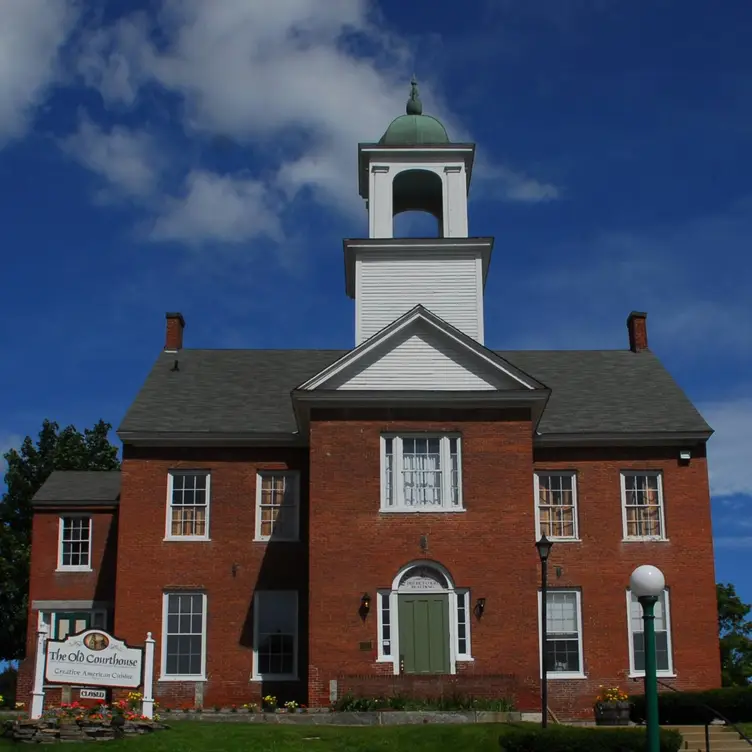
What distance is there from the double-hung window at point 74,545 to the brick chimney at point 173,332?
7018 millimetres

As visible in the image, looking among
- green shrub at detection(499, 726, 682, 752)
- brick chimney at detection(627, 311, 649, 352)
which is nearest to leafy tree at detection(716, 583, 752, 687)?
brick chimney at detection(627, 311, 649, 352)

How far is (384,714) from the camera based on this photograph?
79.8ft

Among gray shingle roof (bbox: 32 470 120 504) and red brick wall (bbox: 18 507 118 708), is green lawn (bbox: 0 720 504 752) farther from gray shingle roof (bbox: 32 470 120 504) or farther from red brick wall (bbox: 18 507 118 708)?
gray shingle roof (bbox: 32 470 120 504)

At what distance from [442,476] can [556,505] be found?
545cm

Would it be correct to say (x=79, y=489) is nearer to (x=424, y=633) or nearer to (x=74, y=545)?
(x=74, y=545)

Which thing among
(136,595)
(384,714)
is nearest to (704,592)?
(384,714)

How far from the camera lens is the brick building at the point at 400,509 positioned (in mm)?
27453

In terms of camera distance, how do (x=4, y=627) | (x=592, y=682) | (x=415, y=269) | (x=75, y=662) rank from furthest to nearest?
(x=4, y=627) → (x=415, y=269) → (x=592, y=682) → (x=75, y=662)

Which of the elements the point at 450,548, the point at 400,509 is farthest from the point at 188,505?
the point at 450,548

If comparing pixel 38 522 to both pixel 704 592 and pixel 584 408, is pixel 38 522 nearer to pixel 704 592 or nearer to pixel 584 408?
pixel 584 408

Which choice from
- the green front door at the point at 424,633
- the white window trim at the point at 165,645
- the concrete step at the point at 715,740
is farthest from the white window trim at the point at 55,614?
the concrete step at the point at 715,740

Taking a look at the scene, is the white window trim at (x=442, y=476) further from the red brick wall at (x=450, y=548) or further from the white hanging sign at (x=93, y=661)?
the white hanging sign at (x=93, y=661)

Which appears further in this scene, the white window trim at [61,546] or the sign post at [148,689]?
the white window trim at [61,546]

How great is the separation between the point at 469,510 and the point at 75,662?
1044 cm
